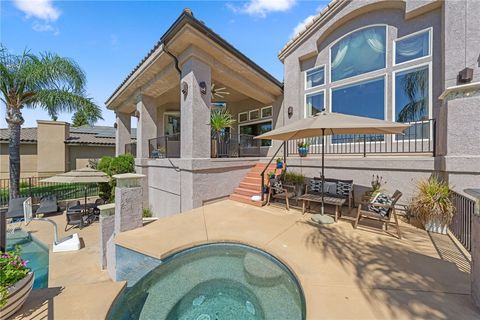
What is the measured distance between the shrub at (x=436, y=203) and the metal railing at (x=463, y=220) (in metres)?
0.11

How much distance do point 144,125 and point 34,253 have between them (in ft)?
22.2

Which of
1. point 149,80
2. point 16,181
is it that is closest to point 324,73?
point 149,80

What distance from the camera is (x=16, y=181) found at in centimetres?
1071

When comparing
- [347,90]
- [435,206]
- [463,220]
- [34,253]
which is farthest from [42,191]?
[463,220]

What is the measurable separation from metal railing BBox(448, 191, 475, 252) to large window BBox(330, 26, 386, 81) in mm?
5777

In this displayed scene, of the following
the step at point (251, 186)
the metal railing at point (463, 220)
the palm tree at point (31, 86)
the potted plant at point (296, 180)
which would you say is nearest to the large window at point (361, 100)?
the potted plant at point (296, 180)

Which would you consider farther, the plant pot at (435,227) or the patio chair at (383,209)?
the plant pot at (435,227)

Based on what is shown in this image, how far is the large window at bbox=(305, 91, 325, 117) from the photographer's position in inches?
383

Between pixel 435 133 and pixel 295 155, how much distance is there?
5008 mm

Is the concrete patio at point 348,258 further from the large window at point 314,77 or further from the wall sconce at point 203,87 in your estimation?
the large window at point 314,77

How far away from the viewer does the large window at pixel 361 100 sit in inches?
319

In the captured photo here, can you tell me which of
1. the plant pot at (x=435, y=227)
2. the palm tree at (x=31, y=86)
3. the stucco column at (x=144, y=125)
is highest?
the palm tree at (x=31, y=86)

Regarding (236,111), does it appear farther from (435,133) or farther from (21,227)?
(21,227)

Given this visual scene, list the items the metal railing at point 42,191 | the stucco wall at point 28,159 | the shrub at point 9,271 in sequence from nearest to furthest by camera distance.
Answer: the shrub at point 9,271 → the metal railing at point 42,191 → the stucco wall at point 28,159
